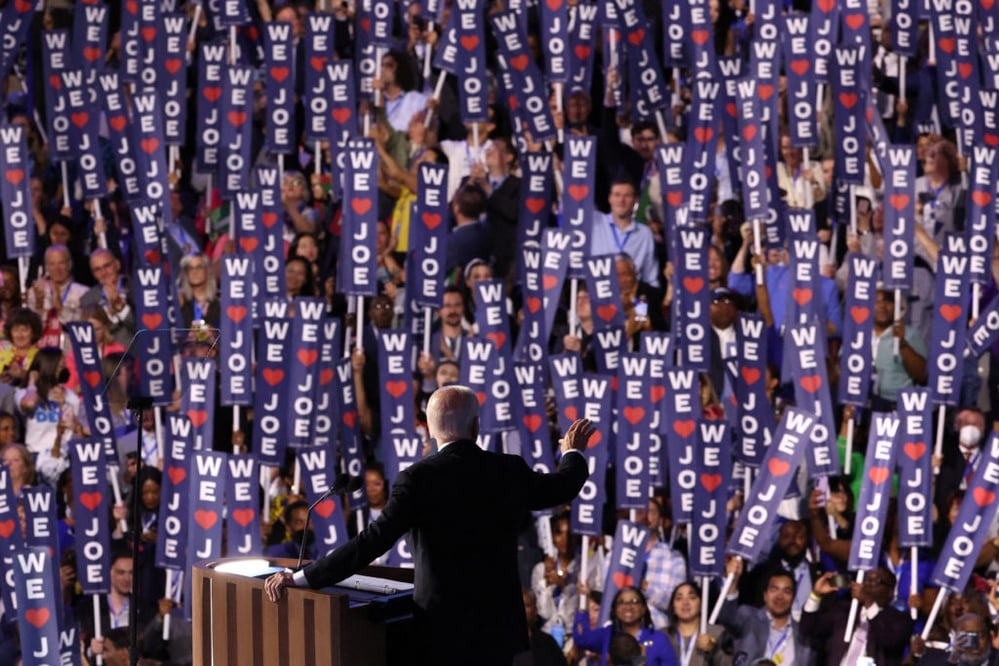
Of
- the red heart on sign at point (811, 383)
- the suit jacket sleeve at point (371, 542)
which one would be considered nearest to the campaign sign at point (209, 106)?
the red heart on sign at point (811, 383)

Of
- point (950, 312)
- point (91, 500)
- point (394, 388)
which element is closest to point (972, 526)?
point (950, 312)

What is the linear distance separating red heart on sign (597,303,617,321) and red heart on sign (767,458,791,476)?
105 centimetres

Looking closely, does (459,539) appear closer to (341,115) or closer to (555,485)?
(555,485)

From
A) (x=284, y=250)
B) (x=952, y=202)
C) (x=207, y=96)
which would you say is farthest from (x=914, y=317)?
(x=207, y=96)

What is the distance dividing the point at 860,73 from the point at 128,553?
4.27m

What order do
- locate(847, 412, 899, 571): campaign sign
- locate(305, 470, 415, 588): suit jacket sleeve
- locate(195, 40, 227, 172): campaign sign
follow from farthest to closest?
locate(195, 40, 227, 172): campaign sign
locate(847, 412, 899, 571): campaign sign
locate(305, 470, 415, 588): suit jacket sleeve

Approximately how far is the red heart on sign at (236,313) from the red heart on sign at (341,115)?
1.19 metres

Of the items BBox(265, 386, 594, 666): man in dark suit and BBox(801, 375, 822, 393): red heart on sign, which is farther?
BBox(801, 375, 822, 393): red heart on sign

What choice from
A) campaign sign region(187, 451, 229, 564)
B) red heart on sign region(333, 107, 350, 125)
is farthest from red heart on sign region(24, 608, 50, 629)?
red heart on sign region(333, 107, 350, 125)

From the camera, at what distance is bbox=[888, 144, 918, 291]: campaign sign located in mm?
7160

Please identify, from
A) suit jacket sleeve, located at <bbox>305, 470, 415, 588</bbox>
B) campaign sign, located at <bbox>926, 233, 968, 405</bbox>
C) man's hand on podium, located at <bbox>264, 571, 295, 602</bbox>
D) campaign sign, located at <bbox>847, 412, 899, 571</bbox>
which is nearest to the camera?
suit jacket sleeve, located at <bbox>305, 470, 415, 588</bbox>

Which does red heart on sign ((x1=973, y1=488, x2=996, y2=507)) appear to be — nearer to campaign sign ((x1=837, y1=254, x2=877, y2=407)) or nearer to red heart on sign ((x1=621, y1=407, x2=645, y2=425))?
campaign sign ((x1=837, y1=254, x2=877, y2=407))

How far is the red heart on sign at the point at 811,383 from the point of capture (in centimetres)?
698

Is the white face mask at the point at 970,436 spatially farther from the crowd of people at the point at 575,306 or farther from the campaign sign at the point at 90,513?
the campaign sign at the point at 90,513
